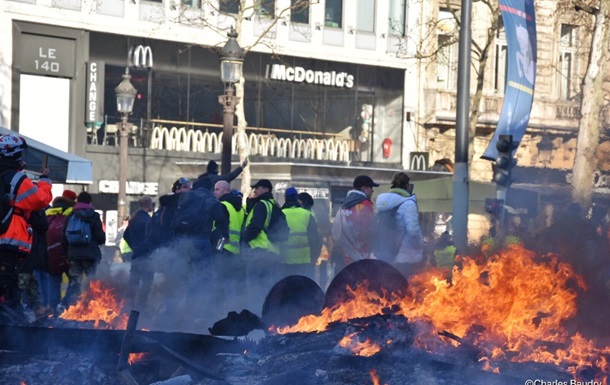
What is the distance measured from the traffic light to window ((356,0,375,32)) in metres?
23.8

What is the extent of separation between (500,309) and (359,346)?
1263 mm

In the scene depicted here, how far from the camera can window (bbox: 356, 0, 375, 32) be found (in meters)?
41.3

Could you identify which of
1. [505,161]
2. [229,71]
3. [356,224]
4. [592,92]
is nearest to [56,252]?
[356,224]

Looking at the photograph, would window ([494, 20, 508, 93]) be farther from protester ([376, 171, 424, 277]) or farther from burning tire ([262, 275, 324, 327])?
burning tire ([262, 275, 324, 327])

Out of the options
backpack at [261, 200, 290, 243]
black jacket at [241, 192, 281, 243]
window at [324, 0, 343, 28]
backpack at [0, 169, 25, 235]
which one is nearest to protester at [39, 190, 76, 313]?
black jacket at [241, 192, 281, 243]

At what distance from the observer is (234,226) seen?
15062 mm

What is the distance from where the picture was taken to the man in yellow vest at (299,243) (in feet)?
49.0

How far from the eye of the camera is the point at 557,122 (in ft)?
146

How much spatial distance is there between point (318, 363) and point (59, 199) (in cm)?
839

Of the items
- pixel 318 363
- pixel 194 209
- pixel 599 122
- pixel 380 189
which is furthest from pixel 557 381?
pixel 599 122

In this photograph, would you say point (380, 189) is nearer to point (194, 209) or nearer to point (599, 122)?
point (599, 122)

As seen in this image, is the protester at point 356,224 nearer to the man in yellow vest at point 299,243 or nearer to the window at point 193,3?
the man in yellow vest at point 299,243

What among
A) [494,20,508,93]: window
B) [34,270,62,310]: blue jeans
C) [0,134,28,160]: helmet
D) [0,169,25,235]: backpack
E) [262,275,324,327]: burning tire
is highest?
[494,20,508,93]: window

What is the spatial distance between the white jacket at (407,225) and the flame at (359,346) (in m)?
4.13
